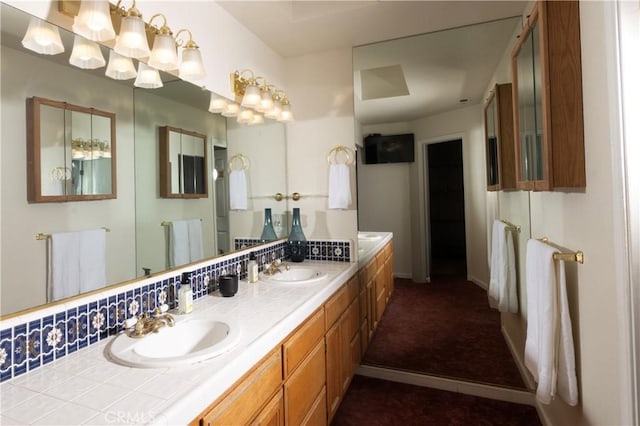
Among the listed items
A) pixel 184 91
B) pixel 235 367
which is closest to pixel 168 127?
pixel 184 91

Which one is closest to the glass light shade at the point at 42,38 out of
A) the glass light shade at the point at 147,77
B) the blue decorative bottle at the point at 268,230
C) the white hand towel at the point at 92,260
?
the glass light shade at the point at 147,77

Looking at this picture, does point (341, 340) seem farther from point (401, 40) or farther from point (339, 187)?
point (401, 40)

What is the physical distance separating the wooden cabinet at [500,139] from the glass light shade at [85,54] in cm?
198

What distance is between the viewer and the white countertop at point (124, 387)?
719 millimetres

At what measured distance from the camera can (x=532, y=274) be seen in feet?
4.68

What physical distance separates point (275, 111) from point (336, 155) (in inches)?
21.1

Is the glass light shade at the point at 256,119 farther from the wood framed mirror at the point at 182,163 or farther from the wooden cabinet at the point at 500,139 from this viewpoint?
the wooden cabinet at the point at 500,139

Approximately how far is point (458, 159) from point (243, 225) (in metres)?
1.49

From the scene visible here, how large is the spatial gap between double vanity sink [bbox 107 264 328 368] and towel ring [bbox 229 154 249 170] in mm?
1025

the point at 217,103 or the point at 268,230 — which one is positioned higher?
the point at 217,103

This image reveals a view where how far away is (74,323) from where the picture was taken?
1.03 m

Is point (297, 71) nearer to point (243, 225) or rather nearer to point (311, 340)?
point (243, 225)

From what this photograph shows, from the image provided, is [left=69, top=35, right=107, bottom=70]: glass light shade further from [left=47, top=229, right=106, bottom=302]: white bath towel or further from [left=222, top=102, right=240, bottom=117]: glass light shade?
[left=222, top=102, right=240, bottom=117]: glass light shade

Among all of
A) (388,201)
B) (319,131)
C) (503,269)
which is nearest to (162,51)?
(319,131)
